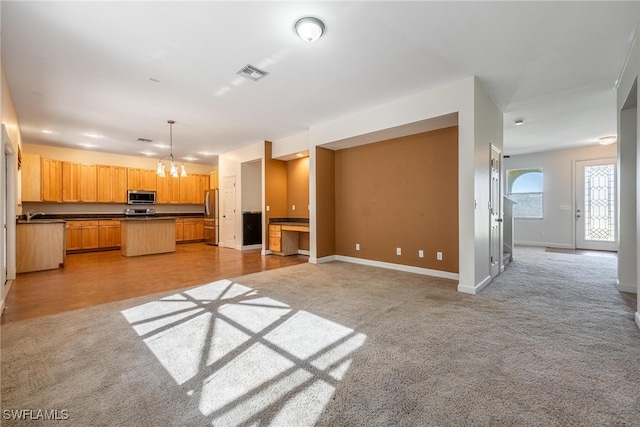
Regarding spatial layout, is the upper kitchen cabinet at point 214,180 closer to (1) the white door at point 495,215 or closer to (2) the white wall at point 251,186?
(2) the white wall at point 251,186

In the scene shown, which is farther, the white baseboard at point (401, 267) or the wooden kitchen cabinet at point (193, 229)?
the wooden kitchen cabinet at point (193, 229)

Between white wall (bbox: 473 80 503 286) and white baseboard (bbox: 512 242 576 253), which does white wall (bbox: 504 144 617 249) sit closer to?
white baseboard (bbox: 512 242 576 253)

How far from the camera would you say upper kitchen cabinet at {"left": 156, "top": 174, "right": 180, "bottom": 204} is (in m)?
9.27

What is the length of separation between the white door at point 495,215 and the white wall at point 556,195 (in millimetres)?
4776

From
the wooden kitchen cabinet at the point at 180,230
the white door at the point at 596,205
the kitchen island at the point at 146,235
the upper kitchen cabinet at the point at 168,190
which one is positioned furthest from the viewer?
the wooden kitchen cabinet at the point at 180,230

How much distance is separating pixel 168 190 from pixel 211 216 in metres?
1.77

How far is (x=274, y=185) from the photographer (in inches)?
286

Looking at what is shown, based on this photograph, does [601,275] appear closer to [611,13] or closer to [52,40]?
[611,13]

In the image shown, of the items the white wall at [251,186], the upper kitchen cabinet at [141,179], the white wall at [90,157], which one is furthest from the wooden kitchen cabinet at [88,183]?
the white wall at [251,186]

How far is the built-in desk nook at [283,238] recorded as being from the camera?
6850 millimetres

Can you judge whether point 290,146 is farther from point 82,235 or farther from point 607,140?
point 607,140

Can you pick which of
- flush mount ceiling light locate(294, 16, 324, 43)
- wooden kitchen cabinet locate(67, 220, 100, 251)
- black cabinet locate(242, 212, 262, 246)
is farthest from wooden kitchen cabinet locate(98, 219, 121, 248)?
flush mount ceiling light locate(294, 16, 324, 43)

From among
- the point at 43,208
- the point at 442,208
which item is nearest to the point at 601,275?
the point at 442,208

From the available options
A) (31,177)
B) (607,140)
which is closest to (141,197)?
(31,177)
